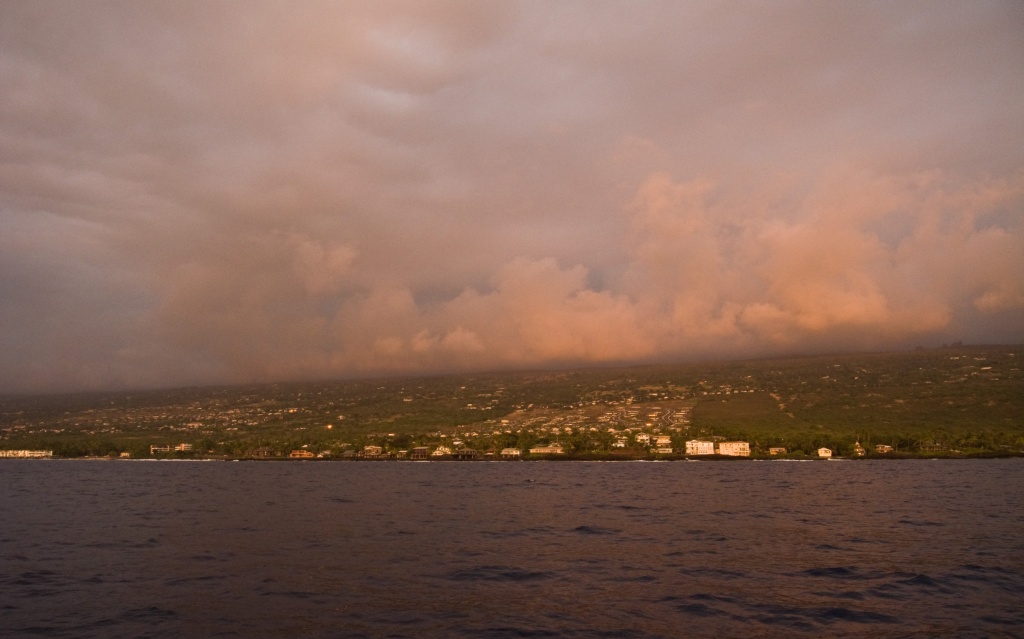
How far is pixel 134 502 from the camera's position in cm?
9381

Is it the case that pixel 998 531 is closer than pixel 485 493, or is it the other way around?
pixel 998 531

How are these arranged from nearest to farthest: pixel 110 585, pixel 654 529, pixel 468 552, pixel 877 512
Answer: pixel 110 585
pixel 468 552
pixel 654 529
pixel 877 512

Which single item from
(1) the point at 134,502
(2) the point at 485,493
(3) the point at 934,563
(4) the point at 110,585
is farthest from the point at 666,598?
(1) the point at 134,502

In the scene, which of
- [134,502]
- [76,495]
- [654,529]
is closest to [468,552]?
[654,529]

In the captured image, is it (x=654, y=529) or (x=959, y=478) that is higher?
(x=654, y=529)

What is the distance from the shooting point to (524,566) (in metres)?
45.2

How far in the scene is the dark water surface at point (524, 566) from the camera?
32188 mm

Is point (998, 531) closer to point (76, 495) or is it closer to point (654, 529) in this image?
point (654, 529)

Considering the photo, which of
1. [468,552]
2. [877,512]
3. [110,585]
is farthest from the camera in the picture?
[877,512]

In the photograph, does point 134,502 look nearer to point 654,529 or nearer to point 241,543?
point 241,543

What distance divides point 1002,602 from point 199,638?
37.1 meters

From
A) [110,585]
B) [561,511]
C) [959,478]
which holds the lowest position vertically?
[959,478]

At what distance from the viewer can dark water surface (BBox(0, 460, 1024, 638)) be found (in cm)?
3219

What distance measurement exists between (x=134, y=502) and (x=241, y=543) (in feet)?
153
